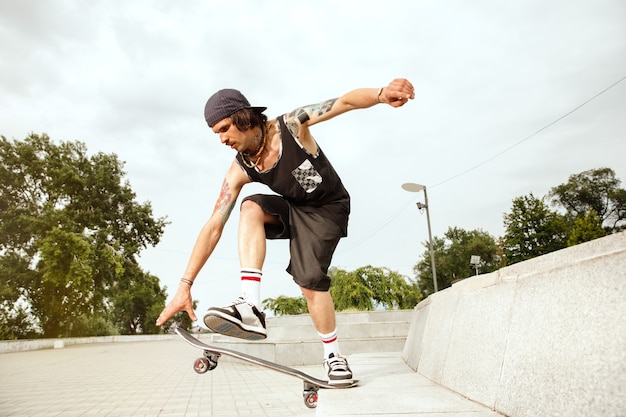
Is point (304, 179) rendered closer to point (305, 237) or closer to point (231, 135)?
point (305, 237)

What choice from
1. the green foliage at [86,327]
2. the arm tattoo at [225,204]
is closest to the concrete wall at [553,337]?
the arm tattoo at [225,204]

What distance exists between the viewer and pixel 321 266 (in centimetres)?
302

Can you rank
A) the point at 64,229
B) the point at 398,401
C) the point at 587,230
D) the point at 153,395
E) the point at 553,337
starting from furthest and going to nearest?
the point at 587,230, the point at 64,229, the point at 153,395, the point at 398,401, the point at 553,337

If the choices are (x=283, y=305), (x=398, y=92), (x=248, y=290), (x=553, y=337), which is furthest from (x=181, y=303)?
(x=283, y=305)

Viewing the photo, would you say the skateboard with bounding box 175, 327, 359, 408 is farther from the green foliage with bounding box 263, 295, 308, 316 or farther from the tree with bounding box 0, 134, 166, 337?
the tree with bounding box 0, 134, 166, 337

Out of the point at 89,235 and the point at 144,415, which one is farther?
the point at 89,235

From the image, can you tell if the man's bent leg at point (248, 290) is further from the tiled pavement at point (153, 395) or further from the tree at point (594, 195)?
the tree at point (594, 195)

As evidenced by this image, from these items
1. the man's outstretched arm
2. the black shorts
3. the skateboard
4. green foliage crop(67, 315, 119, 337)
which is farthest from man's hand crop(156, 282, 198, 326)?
green foliage crop(67, 315, 119, 337)

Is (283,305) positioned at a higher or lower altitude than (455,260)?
lower

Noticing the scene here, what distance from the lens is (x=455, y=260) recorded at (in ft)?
219

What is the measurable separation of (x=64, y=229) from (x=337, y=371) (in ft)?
91.4

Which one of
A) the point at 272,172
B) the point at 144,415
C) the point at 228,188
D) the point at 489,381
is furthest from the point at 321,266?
the point at 144,415

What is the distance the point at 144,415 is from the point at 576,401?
16.4 feet

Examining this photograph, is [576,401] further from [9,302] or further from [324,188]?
[9,302]
